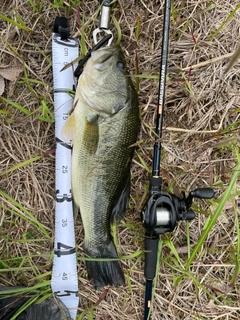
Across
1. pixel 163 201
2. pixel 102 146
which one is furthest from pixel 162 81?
pixel 163 201

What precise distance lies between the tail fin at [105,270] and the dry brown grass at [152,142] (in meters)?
0.13

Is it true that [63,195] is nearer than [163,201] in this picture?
No

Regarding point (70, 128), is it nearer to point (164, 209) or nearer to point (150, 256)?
point (164, 209)

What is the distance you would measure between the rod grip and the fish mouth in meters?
1.24

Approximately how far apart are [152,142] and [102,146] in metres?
0.50

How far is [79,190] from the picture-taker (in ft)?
7.66

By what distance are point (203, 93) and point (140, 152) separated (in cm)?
68

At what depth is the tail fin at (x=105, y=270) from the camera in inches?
94.1

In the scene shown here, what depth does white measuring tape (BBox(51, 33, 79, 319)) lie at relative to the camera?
7.88ft

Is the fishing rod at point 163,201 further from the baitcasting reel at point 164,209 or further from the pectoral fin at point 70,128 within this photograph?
the pectoral fin at point 70,128

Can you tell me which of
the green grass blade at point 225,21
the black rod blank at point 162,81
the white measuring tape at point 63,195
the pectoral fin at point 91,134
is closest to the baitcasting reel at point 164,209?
the black rod blank at point 162,81

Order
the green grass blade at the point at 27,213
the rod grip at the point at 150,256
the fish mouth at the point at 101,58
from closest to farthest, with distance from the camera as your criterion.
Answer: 1. the fish mouth at the point at 101,58
2. the rod grip at the point at 150,256
3. the green grass blade at the point at 27,213

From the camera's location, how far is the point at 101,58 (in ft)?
7.07

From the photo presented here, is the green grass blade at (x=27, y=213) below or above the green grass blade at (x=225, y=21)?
below
